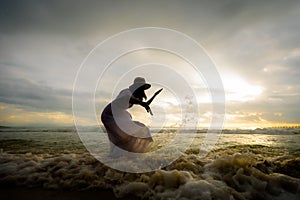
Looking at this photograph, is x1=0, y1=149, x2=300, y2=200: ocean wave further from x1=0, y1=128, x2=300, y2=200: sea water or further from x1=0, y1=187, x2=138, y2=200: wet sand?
x1=0, y1=187, x2=138, y2=200: wet sand

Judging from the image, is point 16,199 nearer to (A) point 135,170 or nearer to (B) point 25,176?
(B) point 25,176

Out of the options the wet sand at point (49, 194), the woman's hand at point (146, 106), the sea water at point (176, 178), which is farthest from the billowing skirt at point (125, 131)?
the wet sand at point (49, 194)

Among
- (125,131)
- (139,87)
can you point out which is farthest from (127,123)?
(139,87)

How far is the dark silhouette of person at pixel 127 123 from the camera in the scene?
6418 mm

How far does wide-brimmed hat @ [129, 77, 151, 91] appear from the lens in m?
6.67

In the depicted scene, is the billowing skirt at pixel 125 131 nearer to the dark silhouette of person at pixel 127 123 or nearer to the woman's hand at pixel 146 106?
the dark silhouette of person at pixel 127 123

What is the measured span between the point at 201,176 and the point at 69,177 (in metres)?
2.79

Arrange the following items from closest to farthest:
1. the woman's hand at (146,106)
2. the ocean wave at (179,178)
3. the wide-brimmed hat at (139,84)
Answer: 1. the ocean wave at (179,178)
2. the woman's hand at (146,106)
3. the wide-brimmed hat at (139,84)

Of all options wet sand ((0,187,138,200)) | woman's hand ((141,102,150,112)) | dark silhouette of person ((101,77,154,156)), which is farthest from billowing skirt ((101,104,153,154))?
wet sand ((0,187,138,200))

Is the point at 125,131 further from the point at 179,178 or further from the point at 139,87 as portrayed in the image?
the point at 179,178

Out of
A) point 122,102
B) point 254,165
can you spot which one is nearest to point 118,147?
point 122,102

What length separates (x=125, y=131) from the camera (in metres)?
6.47

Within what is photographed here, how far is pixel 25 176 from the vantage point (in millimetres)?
5277

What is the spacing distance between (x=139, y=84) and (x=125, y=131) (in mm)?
1339
